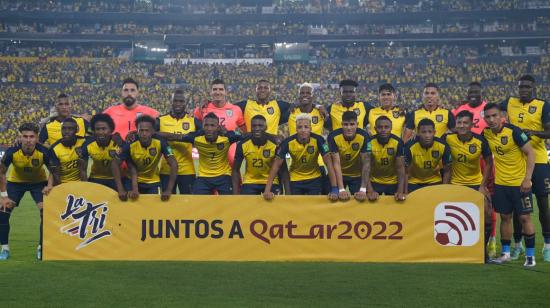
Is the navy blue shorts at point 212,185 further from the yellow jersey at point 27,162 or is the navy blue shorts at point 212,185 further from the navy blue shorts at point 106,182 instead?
the yellow jersey at point 27,162

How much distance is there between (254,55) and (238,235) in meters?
50.8

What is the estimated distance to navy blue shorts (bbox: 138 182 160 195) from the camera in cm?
1005

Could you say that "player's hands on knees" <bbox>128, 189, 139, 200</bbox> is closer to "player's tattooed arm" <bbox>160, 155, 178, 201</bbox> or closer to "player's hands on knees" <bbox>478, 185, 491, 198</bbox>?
"player's tattooed arm" <bbox>160, 155, 178, 201</bbox>

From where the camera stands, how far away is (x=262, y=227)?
922 centimetres

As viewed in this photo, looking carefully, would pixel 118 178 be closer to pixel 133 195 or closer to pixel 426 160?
pixel 133 195

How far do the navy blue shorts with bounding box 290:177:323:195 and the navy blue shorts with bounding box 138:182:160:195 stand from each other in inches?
78.2

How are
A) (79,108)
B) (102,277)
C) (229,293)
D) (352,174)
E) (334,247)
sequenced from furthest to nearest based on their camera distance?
(79,108), (352,174), (334,247), (102,277), (229,293)

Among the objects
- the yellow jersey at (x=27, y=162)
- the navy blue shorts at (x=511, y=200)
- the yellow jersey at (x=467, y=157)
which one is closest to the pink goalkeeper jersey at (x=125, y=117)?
the yellow jersey at (x=27, y=162)

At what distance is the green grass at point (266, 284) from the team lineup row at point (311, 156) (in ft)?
3.34

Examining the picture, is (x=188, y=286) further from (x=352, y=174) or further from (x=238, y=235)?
(x=352, y=174)

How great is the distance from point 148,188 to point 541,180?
18.5 ft

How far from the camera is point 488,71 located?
53.5 meters

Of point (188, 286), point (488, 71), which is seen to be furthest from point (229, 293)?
point (488, 71)

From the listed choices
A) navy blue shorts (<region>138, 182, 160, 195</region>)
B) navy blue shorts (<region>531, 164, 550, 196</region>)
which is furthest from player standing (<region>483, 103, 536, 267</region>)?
navy blue shorts (<region>138, 182, 160, 195</region>)
